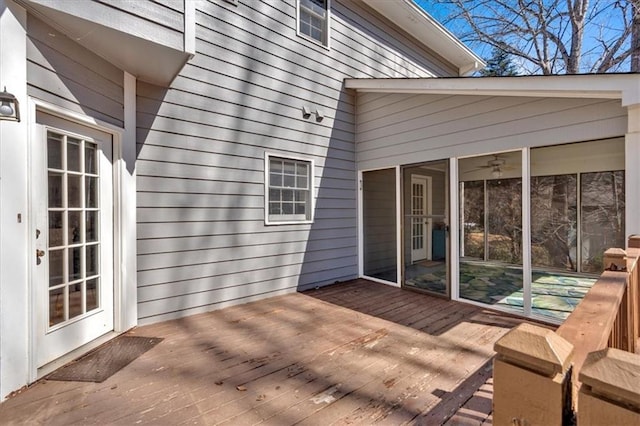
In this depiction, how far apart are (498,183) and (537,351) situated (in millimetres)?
7413

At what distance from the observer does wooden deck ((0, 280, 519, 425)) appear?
2010 mm

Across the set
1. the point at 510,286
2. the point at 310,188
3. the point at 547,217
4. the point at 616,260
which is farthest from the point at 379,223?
the point at 616,260

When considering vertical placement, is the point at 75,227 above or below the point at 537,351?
above

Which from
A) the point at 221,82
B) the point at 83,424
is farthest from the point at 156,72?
the point at 83,424

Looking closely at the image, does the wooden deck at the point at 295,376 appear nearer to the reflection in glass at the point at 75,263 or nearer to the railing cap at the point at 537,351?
the reflection in glass at the point at 75,263

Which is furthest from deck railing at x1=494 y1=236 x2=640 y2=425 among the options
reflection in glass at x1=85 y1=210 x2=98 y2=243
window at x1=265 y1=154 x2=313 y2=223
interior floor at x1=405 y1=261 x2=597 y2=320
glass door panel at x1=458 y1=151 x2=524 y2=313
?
glass door panel at x1=458 y1=151 x2=524 y2=313

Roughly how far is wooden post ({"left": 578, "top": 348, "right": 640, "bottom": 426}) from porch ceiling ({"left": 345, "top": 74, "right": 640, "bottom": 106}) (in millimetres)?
3469

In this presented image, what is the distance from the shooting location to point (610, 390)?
1.74ft

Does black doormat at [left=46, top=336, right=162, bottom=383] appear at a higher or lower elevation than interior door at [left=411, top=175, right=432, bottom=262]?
lower

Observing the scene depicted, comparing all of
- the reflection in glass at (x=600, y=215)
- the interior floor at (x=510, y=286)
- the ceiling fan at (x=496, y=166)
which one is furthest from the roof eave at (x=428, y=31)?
the interior floor at (x=510, y=286)

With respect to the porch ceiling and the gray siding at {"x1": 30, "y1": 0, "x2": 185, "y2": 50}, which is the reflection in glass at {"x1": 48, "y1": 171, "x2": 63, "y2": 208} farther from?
the porch ceiling

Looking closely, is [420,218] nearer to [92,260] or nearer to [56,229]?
[92,260]

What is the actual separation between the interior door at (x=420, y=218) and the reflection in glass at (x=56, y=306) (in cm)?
441

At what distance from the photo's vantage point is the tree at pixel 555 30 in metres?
8.33
